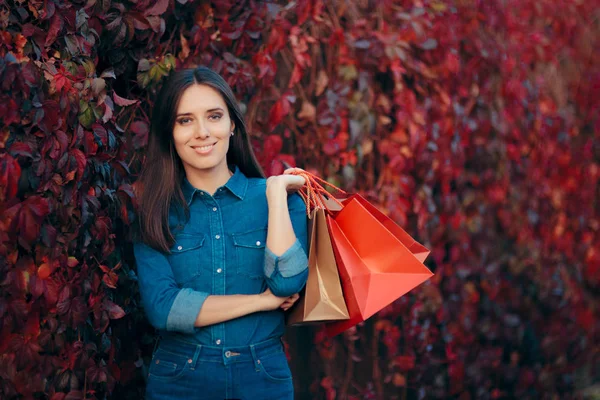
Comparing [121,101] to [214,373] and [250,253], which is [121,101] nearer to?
[250,253]

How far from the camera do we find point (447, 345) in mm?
4090

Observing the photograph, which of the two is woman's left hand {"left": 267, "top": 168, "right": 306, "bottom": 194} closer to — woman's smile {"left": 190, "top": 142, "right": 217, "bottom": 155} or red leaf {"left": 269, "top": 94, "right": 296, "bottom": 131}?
woman's smile {"left": 190, "top": 142, "right": 217, "bottom": 155}

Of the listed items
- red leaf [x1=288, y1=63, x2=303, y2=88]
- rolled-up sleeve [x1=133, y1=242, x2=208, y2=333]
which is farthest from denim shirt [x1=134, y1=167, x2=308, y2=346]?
red leaf [x1=288, y1=63, x2=303, y2=88]

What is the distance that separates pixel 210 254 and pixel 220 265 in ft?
0.14

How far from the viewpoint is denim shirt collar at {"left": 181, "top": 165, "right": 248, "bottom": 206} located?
8.29 feet

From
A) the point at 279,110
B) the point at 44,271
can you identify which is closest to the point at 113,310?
the point at 44,271

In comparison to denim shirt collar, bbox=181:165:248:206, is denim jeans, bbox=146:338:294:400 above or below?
below

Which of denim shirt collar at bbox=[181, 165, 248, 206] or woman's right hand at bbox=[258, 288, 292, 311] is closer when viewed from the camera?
woman's right hand at bbox=[258, 288, 292, 311]

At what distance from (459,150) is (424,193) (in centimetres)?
34

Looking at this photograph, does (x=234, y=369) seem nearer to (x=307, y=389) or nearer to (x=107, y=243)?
(x=107, y=243)

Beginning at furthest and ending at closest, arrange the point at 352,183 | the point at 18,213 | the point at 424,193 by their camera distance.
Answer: the point at 424,193
the point at 352,183
the point at 18,213

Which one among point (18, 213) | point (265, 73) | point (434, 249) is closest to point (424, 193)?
point (434, 249)

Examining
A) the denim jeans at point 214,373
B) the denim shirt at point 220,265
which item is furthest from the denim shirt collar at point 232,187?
the denim jeans at point 214,373

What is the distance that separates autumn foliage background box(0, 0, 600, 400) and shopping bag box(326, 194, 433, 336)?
694 mm
